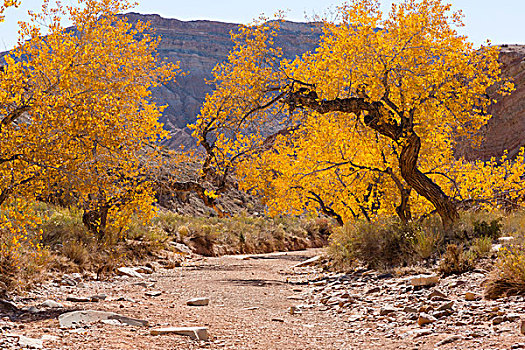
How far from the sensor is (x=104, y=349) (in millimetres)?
4602

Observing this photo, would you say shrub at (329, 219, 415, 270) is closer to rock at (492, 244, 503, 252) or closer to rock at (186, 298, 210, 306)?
rock at (492, 244, 503, 252)

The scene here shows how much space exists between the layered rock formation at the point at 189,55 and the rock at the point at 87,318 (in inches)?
3240

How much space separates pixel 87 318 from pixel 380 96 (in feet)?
26.0

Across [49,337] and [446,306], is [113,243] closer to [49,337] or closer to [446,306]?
[49,337]

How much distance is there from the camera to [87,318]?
19.1 feet

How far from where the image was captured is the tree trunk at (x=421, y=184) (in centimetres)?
1034

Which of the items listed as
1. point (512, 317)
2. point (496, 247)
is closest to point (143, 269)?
point (496, 247)

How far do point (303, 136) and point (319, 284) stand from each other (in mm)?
5717

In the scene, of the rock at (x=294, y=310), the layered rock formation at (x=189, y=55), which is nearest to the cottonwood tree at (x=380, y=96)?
the rock at (x=294, y=310)

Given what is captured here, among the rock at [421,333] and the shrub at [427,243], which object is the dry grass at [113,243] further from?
the shrub at [427,243]

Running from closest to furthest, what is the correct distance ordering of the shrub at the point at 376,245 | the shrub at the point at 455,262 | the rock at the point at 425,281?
1. the rock at the point at 425,281
2. the shrub at the point at 455,262
3. the shrub at the point at 376,245

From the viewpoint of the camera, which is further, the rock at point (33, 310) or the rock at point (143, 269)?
the rock at point (143, 269)

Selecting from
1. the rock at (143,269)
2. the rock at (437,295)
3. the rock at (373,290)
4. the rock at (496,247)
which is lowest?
the rock at (143,269)

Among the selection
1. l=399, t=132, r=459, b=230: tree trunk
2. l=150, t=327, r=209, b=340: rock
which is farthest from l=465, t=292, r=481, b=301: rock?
l=399, t=132, r=459, b=230: tree trunk
